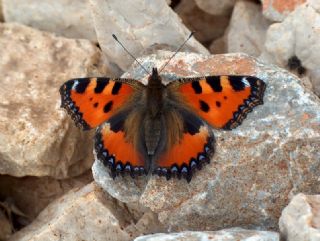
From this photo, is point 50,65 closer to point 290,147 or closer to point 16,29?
point 16,29

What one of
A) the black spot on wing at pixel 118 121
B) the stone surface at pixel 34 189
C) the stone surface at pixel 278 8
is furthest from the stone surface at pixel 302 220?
the stone surface at pixel 34 189

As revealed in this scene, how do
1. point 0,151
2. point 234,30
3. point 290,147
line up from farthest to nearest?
point 234,30, point 0,151, point 290,147

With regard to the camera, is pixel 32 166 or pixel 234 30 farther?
pixel 234 30

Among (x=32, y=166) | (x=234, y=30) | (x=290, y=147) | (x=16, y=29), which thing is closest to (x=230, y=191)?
(x=290, y=147)

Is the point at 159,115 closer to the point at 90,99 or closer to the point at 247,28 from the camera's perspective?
A: the point at 90,99

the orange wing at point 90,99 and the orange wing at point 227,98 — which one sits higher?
the orange wing at point 227,98

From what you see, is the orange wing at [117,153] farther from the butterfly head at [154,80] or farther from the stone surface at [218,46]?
the stone surface at [218,46]

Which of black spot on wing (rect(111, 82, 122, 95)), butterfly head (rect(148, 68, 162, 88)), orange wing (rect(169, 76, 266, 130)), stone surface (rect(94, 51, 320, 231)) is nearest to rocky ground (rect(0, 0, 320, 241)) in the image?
stone surface (rect(94, 51, 320, 231))

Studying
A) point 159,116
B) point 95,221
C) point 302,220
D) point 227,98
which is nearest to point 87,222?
point 95,221
